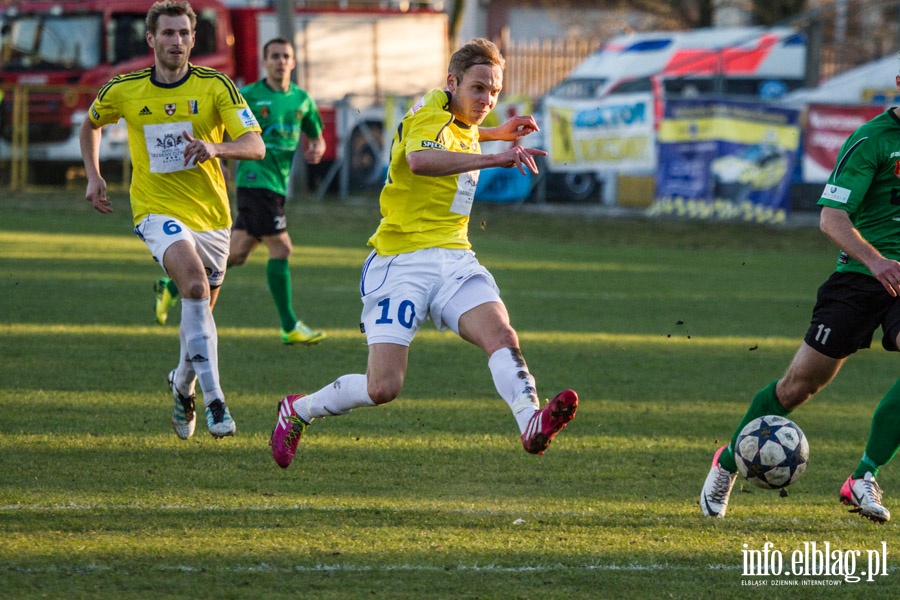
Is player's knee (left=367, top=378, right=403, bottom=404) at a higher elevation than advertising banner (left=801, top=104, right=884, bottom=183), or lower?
higher

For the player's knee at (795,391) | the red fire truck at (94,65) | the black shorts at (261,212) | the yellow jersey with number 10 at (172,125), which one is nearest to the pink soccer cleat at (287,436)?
the yellow jersey with number 10 at (172,125)

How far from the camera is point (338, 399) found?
588cm

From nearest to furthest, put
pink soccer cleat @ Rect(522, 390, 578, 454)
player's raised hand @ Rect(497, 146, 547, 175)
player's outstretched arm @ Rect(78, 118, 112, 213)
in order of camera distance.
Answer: pink soccer cleat @ Rect(522, 390, 578, 454)
player's raised hand @ Rect(497, 146, 547, 175)
player's outstretched arm @ Rect(78, 118, 112, 213)

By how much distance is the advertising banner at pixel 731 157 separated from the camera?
20484 mm

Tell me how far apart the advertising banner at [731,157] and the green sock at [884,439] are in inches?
603

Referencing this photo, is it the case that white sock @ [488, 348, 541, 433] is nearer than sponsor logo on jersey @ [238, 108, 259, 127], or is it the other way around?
white sock @ [488, 348, 541, 433]

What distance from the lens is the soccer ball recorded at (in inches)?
218

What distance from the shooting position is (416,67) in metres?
29.1

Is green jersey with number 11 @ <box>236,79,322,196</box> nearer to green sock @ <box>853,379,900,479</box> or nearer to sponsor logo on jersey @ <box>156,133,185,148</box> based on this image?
sponsor logo on jersey @ <box>156,133,185,148</box>

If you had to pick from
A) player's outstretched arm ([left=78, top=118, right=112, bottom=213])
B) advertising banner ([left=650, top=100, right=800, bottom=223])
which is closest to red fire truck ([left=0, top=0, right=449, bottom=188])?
advertising banner ([left=650, top=100, right=800, bottom=223])

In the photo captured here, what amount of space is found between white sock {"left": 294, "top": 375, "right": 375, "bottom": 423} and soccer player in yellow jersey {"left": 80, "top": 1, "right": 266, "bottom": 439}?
0.79 meters

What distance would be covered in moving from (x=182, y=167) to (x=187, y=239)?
1.35 feet

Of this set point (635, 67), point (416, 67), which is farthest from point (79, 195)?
point (635, 67)

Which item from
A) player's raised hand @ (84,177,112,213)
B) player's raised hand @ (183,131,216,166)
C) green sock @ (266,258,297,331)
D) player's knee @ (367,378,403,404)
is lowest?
green sock @ (266,258,297,331)
